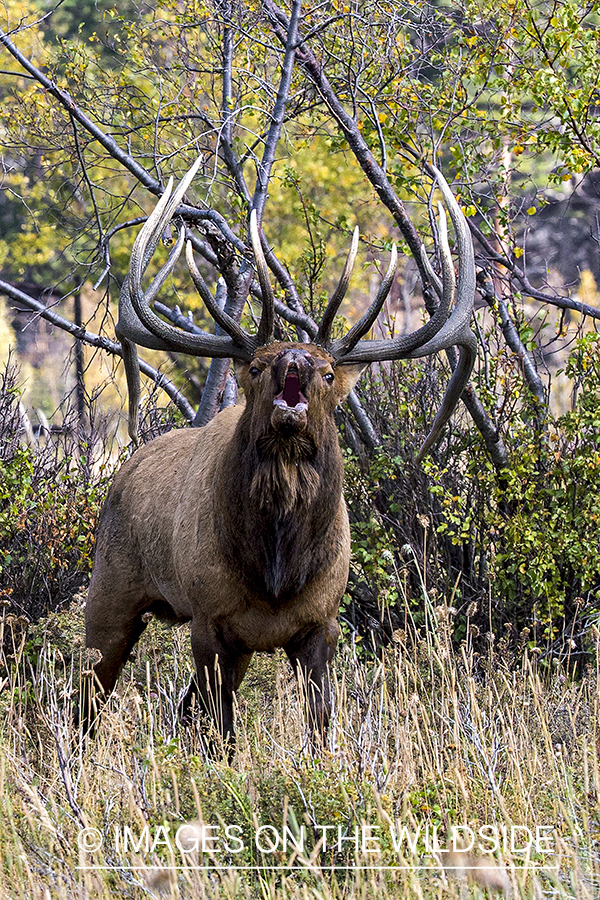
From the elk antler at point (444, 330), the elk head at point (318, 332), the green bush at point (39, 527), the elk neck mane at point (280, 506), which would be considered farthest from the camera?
the green bush at point (39, 527)

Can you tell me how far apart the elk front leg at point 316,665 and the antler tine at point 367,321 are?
123cm

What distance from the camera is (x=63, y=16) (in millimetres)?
23375

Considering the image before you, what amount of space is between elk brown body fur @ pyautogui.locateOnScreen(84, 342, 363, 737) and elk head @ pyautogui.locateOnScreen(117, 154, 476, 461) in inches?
0.9

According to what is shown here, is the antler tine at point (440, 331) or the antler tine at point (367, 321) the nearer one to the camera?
the antler tine at point (367, 321)

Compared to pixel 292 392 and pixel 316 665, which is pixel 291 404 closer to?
pixel 292 392

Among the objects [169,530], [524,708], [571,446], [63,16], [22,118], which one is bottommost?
[524,708]

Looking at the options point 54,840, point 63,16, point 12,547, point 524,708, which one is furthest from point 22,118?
point 63,16

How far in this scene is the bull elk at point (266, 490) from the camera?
456 cm

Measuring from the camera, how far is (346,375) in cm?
509

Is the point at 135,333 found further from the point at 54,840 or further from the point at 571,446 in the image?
the point at 571,446

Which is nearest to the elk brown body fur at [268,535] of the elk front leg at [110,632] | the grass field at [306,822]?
the grass field at [306,822]

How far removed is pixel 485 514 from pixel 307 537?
8.26 ft
